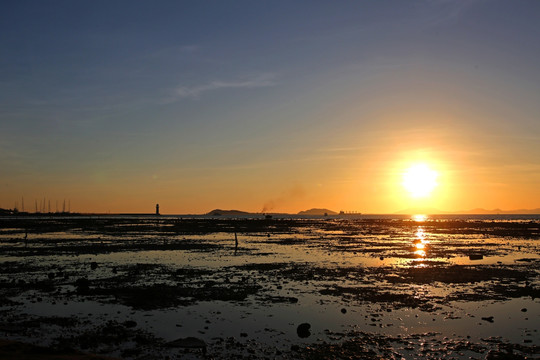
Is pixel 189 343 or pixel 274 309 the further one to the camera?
pixel 274 309

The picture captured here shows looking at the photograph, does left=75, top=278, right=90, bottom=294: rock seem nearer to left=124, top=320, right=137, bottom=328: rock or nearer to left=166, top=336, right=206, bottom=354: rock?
left=124, top=320, right=137, bottom=328: rock

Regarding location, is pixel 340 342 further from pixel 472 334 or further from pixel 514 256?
pixel 514 256

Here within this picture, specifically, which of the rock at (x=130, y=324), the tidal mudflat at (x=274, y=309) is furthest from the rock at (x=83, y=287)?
the rock at (x=130, y=324)

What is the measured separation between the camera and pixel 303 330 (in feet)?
48.6

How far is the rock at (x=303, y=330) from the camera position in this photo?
47.9ft

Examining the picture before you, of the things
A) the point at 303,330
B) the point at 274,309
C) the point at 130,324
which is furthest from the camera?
the point at 274,309

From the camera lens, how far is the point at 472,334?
48.1 feet

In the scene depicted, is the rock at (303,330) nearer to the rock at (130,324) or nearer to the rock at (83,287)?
the rock at (130,324)

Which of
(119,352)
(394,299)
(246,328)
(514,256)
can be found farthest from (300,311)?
(514,256)

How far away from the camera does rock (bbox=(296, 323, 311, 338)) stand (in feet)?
47.9

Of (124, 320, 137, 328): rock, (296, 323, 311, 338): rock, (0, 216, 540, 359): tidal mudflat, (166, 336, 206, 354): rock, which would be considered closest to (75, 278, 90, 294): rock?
(0, 216, 540, 359): tidal mudflat

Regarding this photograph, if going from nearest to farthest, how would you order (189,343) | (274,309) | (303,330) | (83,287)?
(189,343) < (303,330) < (274,309) < (83,287)

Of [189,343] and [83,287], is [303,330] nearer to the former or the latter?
[189,343]

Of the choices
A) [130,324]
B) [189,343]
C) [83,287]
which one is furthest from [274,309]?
[83,287]
